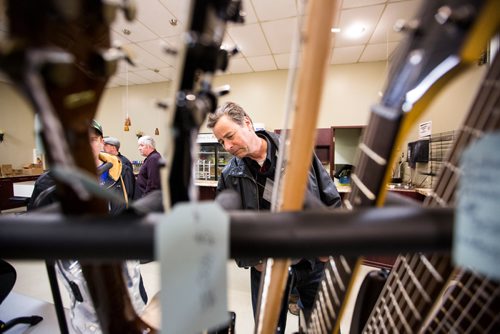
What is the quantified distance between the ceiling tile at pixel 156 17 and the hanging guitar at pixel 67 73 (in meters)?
2.61

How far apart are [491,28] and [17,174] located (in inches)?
269

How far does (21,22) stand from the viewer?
0.60 feet

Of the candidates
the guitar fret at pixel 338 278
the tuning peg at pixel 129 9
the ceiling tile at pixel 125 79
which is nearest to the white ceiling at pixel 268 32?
the ceiling tile at pixel 125 79

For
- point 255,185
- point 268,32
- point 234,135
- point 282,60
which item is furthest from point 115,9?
point 282,60

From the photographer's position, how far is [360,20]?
106 inches

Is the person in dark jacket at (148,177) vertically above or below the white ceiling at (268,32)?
below

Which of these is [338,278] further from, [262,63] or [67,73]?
[262,63]

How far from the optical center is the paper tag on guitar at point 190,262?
20 cm

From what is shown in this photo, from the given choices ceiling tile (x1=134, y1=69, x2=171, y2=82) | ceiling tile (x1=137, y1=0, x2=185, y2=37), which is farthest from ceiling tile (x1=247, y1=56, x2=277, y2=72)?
ceiling tile (x1=134, y1=69, x2=171, y2=82)

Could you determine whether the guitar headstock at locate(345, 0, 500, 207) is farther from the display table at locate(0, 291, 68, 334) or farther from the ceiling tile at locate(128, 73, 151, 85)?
the ceiling tile at locate(128, 73, 151, 85)

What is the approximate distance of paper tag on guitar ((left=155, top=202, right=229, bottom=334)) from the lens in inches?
7.9

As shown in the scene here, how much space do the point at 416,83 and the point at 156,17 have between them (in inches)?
127

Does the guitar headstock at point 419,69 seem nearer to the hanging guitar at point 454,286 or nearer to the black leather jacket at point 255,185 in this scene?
the hanging guitar at point 454,286

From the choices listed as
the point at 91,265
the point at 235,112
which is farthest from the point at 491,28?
the point at 235,112
